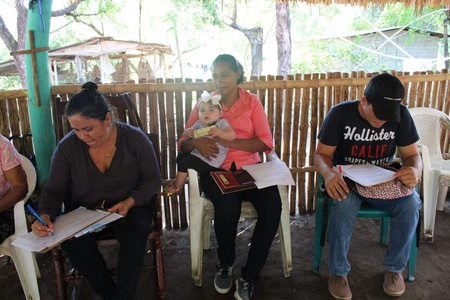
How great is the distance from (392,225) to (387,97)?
84 centimetres

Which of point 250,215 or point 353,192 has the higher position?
point 353,192

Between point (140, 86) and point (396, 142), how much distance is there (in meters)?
2.05

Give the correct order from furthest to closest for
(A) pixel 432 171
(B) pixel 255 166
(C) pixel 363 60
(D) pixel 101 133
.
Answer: (C) pixel 363 60 → (A) pixel 432 171 → (B) pixel 255 166 → (D) pixel 101 133

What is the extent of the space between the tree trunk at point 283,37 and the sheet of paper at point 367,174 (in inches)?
241

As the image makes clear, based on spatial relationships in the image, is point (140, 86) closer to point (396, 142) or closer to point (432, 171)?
point (396, 142)

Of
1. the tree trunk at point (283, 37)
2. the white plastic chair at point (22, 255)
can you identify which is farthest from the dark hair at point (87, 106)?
the tree trunk at point (283, 37)

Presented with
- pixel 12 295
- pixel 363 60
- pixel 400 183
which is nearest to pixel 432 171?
pixel 400 183

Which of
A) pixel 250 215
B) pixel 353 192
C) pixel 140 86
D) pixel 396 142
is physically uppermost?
pixel 140 86

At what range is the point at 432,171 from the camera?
2.88 m

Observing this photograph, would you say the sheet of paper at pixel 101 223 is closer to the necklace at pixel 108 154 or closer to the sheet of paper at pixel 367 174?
the necklace at pixel 108 154

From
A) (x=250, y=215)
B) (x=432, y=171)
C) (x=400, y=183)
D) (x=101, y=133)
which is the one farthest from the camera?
(x=432, y=171)

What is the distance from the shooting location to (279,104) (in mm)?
3219

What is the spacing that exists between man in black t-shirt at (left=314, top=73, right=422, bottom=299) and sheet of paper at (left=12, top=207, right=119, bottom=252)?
4.70 ft

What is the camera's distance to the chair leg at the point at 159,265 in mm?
2117
